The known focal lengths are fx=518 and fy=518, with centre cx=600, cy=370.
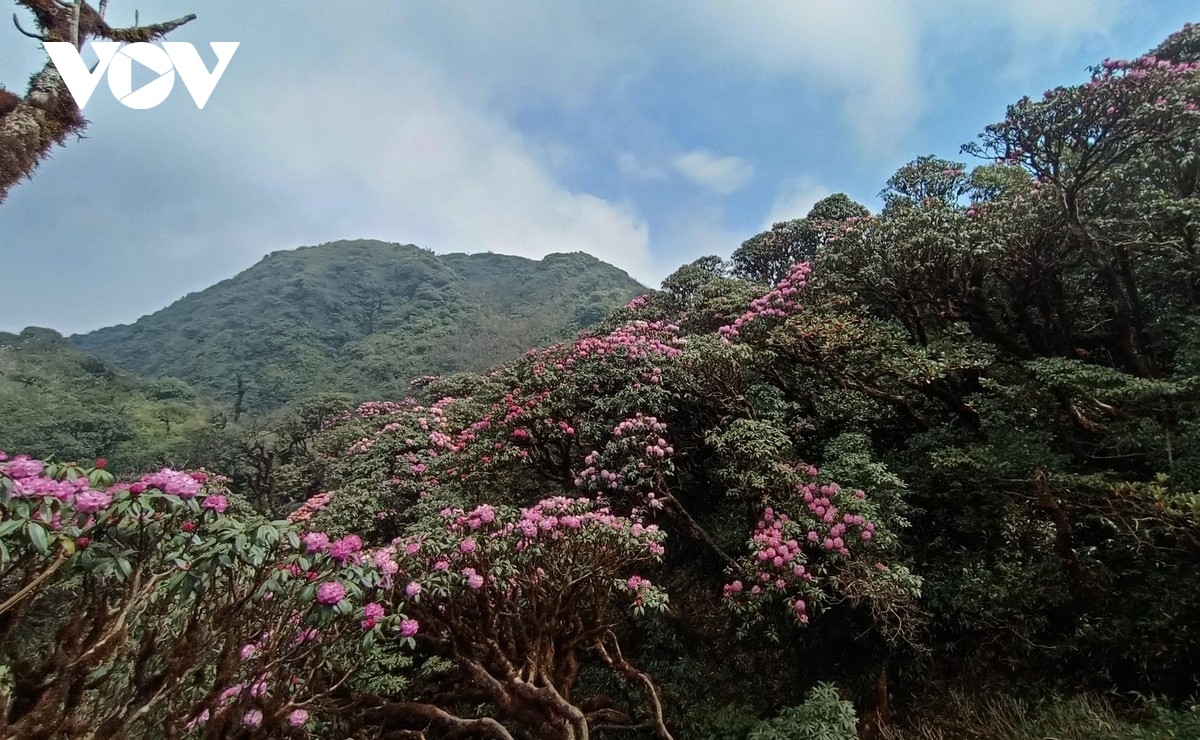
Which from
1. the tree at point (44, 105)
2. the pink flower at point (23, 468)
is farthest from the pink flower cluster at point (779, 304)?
the tree at point (44, 105)

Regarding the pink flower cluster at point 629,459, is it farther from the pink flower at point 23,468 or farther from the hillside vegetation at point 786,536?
the pink flower at point 23,468

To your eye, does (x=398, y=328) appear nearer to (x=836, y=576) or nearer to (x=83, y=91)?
(x=83, y=91)

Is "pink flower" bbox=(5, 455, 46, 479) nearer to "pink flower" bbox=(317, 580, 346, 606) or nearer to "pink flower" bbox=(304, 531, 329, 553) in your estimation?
"pink flower" bbox=(304, 531, 329, 553)

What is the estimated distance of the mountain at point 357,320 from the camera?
155ft

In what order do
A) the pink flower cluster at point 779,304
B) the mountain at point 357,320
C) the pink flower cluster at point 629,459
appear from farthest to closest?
1. the mountain at point 357,320
2. the pink flower cluster at point 779,304
3. the pink flower cluster at point 629,459

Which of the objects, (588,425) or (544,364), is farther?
(544,364)

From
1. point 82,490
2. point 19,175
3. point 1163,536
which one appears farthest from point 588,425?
point 19,175

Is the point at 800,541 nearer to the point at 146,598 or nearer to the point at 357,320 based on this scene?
the point at 146,598

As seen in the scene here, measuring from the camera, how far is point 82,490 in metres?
2.18

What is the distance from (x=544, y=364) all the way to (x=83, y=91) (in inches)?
309

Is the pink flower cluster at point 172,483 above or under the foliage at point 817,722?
above

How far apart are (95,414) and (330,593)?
110 ft

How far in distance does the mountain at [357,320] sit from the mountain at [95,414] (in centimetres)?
961

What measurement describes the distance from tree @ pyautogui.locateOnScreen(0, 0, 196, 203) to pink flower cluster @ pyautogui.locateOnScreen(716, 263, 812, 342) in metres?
9.69
